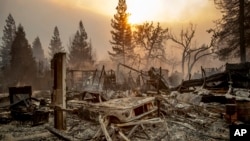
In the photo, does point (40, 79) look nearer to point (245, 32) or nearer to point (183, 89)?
point (183, 89)

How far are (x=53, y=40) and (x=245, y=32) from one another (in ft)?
214

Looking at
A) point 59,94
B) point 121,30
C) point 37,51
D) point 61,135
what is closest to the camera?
point 61,135

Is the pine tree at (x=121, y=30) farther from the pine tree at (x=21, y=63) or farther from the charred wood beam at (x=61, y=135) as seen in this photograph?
the charred wood beam at (x=61, y=135)

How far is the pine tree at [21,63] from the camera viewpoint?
117 feet

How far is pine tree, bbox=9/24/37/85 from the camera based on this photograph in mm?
35688

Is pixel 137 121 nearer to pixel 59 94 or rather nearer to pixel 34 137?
pixel 59 94

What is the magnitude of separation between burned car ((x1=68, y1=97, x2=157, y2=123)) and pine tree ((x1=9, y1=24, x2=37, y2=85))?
27047mm

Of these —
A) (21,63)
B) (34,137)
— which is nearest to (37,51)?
(21,63)

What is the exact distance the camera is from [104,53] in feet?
641

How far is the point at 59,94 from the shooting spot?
9.26m

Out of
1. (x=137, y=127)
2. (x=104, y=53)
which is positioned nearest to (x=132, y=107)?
(x=137, y=127)

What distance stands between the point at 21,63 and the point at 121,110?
3565 centimetres

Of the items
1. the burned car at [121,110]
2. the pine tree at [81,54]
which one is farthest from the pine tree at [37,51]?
the burned car at [121,110]

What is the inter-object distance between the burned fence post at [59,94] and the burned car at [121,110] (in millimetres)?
1455
